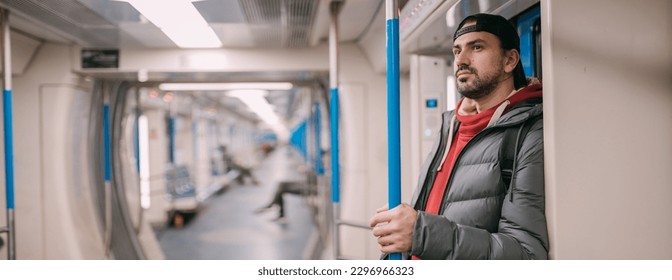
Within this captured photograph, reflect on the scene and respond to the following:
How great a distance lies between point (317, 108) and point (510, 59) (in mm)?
5380

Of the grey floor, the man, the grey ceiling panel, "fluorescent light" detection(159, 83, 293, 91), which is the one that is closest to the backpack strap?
the man

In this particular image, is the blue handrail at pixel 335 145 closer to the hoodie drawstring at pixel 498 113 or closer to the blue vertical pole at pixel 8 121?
the hoodie drawstring at pixel 498 113

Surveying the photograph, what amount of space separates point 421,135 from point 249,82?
236 cm

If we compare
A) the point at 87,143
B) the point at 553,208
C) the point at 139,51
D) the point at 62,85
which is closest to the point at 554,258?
the point at 553,208

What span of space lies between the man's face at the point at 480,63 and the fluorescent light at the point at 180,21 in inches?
64.1

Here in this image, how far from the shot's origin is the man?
1.19 m

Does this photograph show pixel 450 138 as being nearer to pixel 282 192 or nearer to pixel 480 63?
pixel 480 63

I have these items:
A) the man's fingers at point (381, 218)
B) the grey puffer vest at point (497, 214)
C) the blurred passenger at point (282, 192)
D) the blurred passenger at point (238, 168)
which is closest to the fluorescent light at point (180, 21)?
the man's fingers at point (381, 218)

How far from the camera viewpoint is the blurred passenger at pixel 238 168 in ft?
39.5

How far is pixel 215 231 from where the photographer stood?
20.7 feet

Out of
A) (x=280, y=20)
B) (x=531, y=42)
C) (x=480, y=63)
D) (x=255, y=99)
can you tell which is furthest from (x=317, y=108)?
(x=480, y=63)

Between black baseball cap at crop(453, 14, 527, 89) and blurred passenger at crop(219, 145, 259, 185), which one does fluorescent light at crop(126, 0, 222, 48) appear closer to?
black baseball cap at crop(453, 14, 527, 89)

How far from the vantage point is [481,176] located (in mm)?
1277

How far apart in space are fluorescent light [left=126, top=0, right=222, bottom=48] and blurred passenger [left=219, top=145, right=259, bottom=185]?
8742mm
